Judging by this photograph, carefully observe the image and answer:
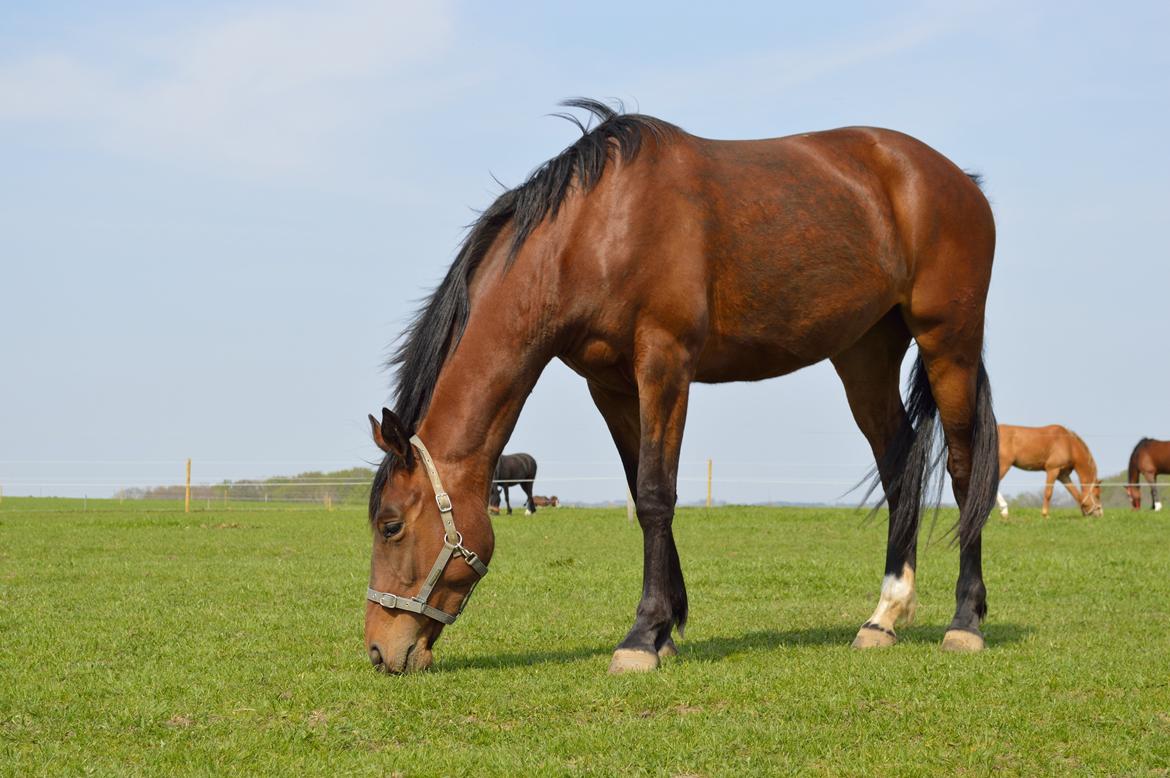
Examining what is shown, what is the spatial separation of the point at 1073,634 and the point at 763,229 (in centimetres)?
286

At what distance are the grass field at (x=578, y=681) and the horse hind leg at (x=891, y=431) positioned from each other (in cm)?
36

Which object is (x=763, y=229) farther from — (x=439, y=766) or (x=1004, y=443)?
(x=1004, y=443)

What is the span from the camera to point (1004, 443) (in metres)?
25.9

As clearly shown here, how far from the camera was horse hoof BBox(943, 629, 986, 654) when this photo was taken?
5762 mm

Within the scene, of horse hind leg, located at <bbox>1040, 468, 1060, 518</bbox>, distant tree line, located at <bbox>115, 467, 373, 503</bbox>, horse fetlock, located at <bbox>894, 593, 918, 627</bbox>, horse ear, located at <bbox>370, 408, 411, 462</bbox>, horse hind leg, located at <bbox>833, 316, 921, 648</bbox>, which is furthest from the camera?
distant tree line, located at <bbox>115, 467, 373, 503</bbox>

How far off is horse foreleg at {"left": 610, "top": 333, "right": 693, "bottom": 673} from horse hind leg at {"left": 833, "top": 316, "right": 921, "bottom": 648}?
162cm

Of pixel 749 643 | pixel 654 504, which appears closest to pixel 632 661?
pixel 654 504

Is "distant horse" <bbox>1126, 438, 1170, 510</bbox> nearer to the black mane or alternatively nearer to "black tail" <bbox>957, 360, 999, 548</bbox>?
"black tail" <bbox>957, 360, 999, 548</bbox>

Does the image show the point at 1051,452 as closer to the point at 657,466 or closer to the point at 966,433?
the point at 966,433

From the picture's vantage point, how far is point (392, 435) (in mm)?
5090

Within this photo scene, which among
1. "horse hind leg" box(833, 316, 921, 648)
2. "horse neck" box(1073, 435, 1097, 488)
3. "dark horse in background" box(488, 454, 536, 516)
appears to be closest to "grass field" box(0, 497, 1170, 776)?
"horse hind leg" box(833, 316, 921, 648)

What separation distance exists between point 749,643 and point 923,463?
1.46 meters

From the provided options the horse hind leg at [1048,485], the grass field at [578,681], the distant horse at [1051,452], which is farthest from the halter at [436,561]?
the distant horse at [1051,452]

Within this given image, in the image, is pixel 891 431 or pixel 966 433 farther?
pixel 891 431
